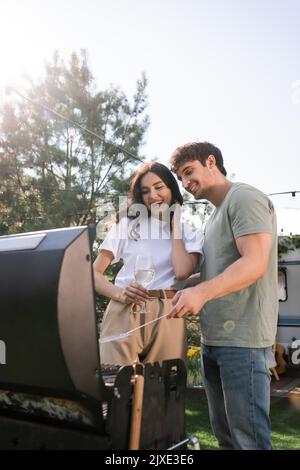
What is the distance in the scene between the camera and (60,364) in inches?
49.6

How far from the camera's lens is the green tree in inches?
412

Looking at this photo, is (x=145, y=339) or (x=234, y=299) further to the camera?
(x=145, y=339)

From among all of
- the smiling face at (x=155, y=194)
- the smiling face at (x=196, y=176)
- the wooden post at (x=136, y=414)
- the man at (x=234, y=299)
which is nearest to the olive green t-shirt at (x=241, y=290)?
the man at (x=234, y=299)

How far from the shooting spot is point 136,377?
1359mm

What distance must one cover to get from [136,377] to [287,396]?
Answer: 5.82 m

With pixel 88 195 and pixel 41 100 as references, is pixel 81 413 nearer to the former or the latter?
pixel 88 195

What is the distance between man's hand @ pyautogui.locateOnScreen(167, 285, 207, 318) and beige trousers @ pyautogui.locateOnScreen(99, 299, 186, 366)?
43cm

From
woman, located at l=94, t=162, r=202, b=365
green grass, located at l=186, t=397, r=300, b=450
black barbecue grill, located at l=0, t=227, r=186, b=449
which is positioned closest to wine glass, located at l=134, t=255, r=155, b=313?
woman, located at l=94, t=162, r=202, b=365

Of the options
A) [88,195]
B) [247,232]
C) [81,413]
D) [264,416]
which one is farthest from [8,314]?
[88,195]

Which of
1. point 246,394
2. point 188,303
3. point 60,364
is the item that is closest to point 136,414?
point 60,364

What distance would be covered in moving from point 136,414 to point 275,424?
451cm

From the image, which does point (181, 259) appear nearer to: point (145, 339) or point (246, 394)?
point (145, 339)

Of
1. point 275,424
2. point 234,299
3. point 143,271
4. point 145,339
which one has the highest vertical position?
point 143,271
